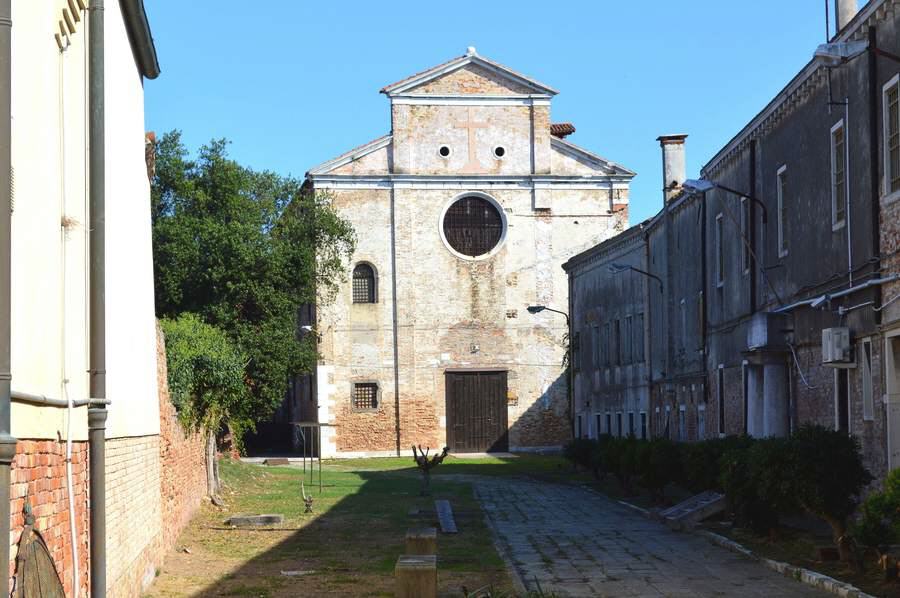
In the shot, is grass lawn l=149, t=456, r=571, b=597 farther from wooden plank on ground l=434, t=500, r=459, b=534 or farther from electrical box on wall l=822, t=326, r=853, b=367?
electrical box on wall l=822, t=326, r=853, b=367

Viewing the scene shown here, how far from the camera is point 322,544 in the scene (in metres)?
19.4

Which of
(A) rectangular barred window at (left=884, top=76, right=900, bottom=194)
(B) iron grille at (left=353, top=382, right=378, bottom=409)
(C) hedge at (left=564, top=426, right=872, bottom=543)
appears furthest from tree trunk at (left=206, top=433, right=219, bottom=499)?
(B) iron grille at (left=353, top=382, right=378, bottom=409)

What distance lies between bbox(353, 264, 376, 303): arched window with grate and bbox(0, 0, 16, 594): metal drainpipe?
4290 centimetres

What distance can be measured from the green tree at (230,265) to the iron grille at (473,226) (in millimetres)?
10403

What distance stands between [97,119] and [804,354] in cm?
1375

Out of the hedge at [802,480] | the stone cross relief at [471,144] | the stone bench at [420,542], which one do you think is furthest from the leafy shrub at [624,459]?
the stone cross relief at [471,144]

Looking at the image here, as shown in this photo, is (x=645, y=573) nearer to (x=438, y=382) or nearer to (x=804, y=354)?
(x=804, y=354)

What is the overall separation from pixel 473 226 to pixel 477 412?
22.3ft

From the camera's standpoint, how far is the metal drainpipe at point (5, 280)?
5.30 metres

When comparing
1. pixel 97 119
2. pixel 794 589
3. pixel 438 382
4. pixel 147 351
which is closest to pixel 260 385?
pixel 438 382

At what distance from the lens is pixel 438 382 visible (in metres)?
48.7

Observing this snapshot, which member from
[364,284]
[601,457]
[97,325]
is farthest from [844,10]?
[364,284]

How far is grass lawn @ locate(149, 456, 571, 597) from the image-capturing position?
49.1 ft

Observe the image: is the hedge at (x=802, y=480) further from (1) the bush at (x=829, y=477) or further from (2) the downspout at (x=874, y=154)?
(2) the downspout at (x=874, y=154)
